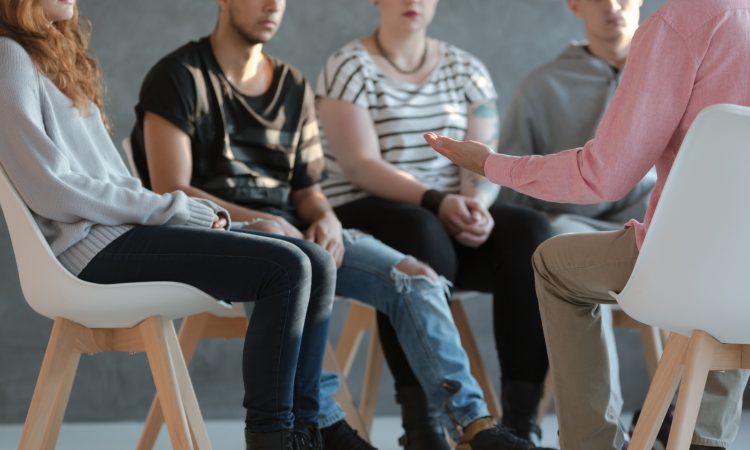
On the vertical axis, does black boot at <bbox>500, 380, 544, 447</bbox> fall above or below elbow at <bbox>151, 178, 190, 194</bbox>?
below

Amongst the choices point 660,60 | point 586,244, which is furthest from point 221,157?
point 660,60

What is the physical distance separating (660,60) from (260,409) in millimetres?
887

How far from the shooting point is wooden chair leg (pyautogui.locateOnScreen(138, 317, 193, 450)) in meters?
1.83

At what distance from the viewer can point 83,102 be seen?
6.36 feet

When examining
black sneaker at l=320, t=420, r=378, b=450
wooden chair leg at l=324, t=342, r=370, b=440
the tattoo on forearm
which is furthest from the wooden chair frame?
the tattoo on forearm

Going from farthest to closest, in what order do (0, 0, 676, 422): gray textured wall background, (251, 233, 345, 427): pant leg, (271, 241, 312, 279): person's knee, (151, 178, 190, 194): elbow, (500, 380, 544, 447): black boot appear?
(0, 0, 676, 422): gray textured wall background, (500, 380, 544, 447): black boot, (151, 178, 190, 194): elbow, (251, 233, 345, 427): pant leg, (271, 241, 312, 279): person's knee

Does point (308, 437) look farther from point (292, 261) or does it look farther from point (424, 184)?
point (424, 184)

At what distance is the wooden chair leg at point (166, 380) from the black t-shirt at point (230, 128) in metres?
0.54

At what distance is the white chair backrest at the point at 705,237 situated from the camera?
1.43m

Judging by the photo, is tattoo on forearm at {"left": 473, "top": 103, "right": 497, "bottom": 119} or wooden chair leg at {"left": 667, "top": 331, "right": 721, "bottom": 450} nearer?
wooden chair leg at {"left": 667, "top": 331, "right": 721, "bottom": 450}

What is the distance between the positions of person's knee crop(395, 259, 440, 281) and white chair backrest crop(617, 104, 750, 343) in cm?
Result: 75

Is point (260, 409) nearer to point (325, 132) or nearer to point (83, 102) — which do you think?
point (83, 102)

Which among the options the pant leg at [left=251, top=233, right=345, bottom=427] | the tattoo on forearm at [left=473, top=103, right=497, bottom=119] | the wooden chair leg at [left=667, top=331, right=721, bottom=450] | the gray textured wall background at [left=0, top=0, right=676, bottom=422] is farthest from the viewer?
the gray textured wall background at [left=0, top=0, right=676, bottom=422]

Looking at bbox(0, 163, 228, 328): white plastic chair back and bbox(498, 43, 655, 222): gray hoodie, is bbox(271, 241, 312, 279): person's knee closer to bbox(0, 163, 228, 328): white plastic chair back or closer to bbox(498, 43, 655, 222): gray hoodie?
bbox(0, 163, 228, 328): white plastic chair back
